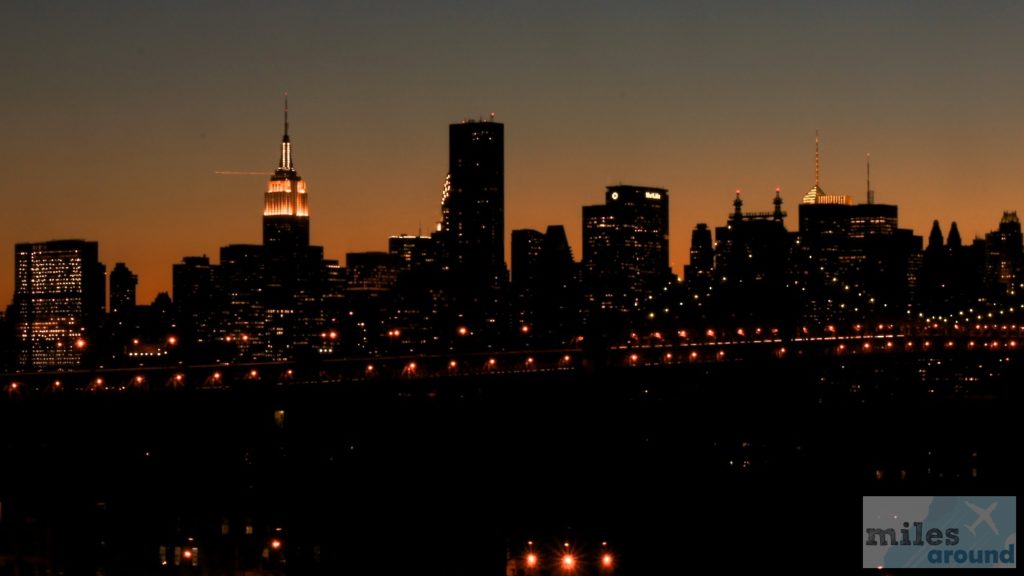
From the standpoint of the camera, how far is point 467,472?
63125 millimetres

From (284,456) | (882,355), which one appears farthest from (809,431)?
(284,456)

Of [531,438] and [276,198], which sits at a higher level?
[276,198]

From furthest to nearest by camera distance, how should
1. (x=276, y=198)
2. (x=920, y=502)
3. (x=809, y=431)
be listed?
(x=276, y=198), (x=809, y=431), (x=920, y=502)

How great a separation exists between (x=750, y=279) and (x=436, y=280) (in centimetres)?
3622

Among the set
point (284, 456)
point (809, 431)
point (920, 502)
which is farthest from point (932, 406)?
point (920, 502)

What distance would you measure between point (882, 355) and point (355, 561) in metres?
64.9

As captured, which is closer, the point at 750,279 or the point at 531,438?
the point at 531,438

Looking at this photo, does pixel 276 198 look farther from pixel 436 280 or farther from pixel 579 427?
pixel 579 427

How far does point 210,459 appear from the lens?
64.9m

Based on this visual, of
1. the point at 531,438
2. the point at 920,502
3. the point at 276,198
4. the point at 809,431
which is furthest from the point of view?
the point at 276,198

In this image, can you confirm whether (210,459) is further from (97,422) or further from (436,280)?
(436,280)

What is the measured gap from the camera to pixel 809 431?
8362cm

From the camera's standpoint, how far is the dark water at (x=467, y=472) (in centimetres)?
4447

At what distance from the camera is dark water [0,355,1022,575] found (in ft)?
146
